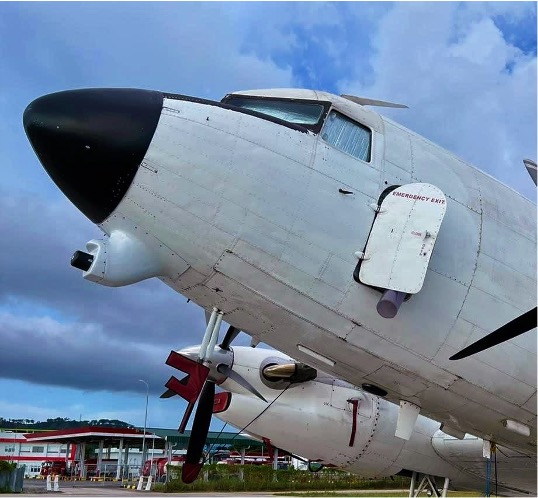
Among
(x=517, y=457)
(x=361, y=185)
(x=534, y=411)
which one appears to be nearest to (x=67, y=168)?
(x=361, y=185)

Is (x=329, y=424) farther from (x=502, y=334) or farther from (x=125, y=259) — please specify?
(x=125, y=259)

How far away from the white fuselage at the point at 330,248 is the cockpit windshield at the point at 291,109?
17 cm

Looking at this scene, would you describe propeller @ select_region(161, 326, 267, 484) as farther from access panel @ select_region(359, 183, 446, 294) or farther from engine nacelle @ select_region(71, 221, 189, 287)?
access panel @ select_region(359, 183, 446, 294)

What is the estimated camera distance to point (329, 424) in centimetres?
1355

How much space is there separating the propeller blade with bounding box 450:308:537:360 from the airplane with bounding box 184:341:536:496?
5.43 m

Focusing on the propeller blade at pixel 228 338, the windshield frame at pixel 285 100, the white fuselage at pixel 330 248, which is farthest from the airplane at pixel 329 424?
the windshield frame at pixel 285 100

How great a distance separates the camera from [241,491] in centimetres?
3628

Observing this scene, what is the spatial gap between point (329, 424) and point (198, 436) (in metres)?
5.47

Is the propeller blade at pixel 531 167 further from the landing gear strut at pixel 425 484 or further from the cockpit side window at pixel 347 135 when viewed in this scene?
the landing gear strut at pixel 425 484

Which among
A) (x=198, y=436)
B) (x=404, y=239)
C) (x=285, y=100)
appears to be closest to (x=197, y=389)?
(x=198, y=436)

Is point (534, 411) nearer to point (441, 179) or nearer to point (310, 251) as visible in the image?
point (441, 179)

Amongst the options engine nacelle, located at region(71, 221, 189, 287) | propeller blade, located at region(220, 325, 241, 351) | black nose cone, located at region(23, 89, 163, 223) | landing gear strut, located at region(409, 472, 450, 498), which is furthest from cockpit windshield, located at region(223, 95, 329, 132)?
landing gear strut, located at region(409, 472, 450, 498)

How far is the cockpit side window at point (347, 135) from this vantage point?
310 inches

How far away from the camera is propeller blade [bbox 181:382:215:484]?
8516mm
